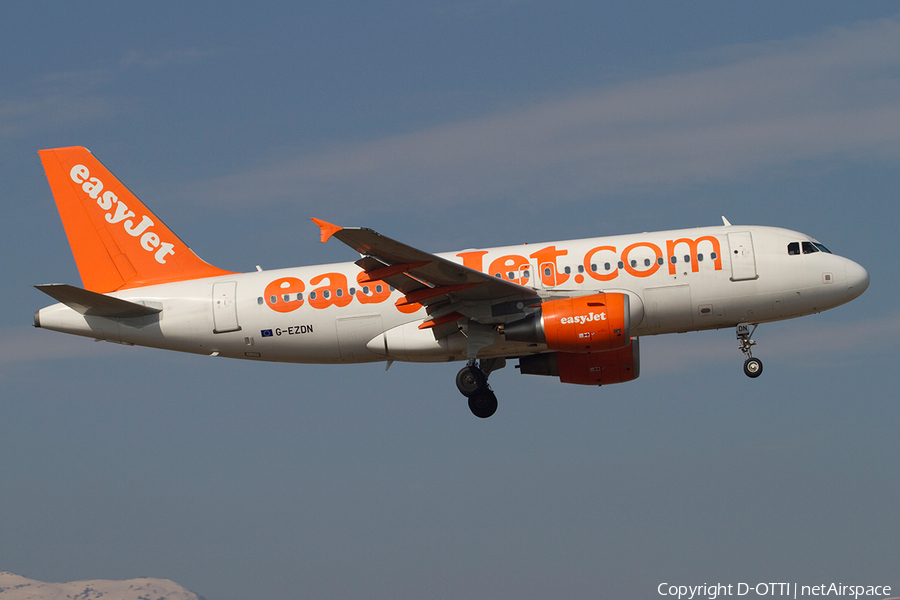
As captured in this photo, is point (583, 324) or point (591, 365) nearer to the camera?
point (583, 324)

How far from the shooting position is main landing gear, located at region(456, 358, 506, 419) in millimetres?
33500

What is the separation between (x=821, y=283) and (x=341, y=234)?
51.0 feet

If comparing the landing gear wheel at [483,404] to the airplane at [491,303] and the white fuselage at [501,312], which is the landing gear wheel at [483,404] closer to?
the airplane at [491,303]

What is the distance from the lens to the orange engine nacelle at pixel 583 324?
1167 inches

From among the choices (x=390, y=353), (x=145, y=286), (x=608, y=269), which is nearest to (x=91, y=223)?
Result: (x=145, y=286)

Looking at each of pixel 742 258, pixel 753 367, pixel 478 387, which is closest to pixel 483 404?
pixel 478 387

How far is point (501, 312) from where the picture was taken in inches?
1224

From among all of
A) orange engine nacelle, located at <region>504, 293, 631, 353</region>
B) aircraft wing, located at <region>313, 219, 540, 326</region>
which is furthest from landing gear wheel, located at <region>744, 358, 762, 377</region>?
aircraft wing, located at <region>313, 219, 540, 326</region>

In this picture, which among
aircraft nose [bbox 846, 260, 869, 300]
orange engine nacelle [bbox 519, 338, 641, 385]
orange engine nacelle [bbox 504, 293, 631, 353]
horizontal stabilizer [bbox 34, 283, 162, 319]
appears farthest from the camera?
orange engine nacelle [bbox 519, 338, 641, 385]

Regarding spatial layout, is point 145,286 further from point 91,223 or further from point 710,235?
point 710,235

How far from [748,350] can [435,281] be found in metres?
10.5

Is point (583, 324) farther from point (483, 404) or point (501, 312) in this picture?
point (483, 404)

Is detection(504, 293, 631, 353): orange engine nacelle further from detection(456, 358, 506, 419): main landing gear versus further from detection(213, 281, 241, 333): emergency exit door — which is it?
detection(213, 281, 241, 333): emergency exit door

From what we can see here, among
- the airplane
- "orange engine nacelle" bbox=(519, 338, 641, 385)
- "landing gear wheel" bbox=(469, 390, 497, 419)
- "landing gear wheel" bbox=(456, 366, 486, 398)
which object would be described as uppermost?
the airplane
